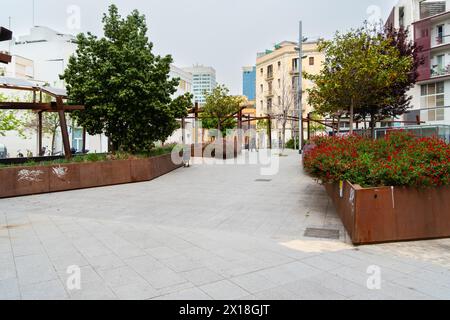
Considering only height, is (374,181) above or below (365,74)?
below

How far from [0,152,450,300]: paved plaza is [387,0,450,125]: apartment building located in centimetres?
2431

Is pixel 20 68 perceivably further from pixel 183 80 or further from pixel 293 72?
pixel 293 72

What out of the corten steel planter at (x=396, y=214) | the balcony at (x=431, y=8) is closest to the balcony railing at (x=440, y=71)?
the balcony at (x=431, y=8)

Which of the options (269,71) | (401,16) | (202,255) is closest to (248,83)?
(269,71)

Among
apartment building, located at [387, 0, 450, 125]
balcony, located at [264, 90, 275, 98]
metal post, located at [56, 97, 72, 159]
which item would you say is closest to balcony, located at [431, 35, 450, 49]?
apartment building, located at [387, 0, 450, 125]

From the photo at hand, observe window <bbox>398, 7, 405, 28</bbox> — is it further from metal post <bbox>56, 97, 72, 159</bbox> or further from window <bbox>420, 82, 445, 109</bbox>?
metal post <bbox>56, 97, 72, 159</bbox>

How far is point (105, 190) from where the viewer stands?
11781 millimetres

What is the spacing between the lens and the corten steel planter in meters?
5.64

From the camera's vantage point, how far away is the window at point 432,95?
91.7 feet

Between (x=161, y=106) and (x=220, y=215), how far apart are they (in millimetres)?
7716

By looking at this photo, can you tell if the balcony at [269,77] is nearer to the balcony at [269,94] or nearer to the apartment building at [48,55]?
the balcony at [269,94]

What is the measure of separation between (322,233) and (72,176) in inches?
358
